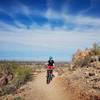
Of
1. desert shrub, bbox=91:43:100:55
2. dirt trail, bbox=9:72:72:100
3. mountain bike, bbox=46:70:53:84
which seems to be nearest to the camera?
dirt trail, bbox=9:72:72:100

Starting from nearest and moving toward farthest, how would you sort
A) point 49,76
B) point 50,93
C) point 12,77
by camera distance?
1. point 50,93
2. point 49,76
3. point 12,77

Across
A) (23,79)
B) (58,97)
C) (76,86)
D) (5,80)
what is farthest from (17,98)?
(5,80)

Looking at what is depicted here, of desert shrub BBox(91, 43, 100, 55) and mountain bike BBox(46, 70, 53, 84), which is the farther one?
desert shrub BBox(91, 43, 100, 55)

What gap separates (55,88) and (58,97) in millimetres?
4349

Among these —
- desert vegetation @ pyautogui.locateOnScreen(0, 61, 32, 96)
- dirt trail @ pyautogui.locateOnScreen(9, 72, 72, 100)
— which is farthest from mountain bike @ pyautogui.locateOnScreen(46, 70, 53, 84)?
desert vegetation @ pyautogui.locateOnScreen(0, 61, 32, 96)

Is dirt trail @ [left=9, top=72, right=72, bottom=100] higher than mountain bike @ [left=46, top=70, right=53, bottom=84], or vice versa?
mountain bike @ [left=46, top=70, right=53, bottom=84]

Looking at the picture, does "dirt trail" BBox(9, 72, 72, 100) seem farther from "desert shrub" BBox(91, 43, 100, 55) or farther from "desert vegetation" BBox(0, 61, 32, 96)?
"desert shrub" BBox(91, 43, 100, 55)

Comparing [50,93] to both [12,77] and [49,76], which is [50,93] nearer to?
[49,76]

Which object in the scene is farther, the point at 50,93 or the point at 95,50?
the point at 95,50

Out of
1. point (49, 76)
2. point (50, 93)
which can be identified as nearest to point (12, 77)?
point (49, 76)

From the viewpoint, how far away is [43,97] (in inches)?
933

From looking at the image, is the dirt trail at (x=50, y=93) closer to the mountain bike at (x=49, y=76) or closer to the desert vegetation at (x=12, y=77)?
the mountain bike at (x=49, y=76)

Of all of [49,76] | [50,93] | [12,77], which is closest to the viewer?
[50,93]

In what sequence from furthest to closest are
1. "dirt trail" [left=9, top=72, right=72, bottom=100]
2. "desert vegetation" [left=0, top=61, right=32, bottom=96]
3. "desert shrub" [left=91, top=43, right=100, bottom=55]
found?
Answer: "desert shrub" [left=91, top=43, right=100, bottom=55], "desert vegetation" [left=0, top=61, right=32, bottom=96], "dirt trail" [left=9, top=72, right=72, bottom=100]
